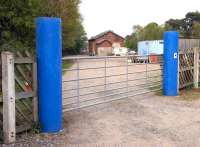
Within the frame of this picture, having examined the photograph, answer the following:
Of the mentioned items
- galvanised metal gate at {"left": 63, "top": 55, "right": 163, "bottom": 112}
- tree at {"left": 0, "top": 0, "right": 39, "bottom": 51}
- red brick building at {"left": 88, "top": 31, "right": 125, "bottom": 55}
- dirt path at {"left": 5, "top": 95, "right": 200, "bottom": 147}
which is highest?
red brick building at {"left": 88, "top": 31, "right": 125, "bottom": 55}

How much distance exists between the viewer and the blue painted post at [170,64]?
35.7ft

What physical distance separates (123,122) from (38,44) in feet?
8.31

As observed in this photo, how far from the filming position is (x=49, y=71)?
6414 millimetres

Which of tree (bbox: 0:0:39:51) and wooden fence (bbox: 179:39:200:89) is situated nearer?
wooden fence (bbox: 179:39:200:89)

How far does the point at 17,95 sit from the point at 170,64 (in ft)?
20.0

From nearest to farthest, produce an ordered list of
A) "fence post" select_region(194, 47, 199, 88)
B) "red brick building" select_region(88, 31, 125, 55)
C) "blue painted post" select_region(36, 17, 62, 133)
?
1. "blue painted post" select_region(36, 17, 62, 133)
2. "fence post" select_region(194, 47, 199, 88)
3. "red brick building" select_region(88, 31, 125, 55)

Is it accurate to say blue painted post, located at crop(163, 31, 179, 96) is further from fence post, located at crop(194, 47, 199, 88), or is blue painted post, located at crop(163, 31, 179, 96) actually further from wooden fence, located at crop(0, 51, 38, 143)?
wooden fence, located at crop(0, 51, 38, 143)

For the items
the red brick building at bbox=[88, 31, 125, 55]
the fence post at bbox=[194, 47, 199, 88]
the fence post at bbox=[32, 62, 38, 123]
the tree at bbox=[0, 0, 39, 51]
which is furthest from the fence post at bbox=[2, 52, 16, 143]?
the red brick building at bbox=[88, 31, 125, 55]

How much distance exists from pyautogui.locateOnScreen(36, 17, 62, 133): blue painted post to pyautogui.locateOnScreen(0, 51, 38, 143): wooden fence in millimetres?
136

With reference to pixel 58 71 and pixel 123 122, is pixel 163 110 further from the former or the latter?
pixel 58 71

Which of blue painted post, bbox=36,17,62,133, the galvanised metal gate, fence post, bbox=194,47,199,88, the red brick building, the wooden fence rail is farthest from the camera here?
the red brick building

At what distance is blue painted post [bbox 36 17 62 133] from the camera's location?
6.35 metres

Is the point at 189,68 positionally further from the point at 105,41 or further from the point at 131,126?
the point at 105,41

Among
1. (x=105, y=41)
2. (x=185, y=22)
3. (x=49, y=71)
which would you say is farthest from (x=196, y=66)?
(x=105, y=41)
